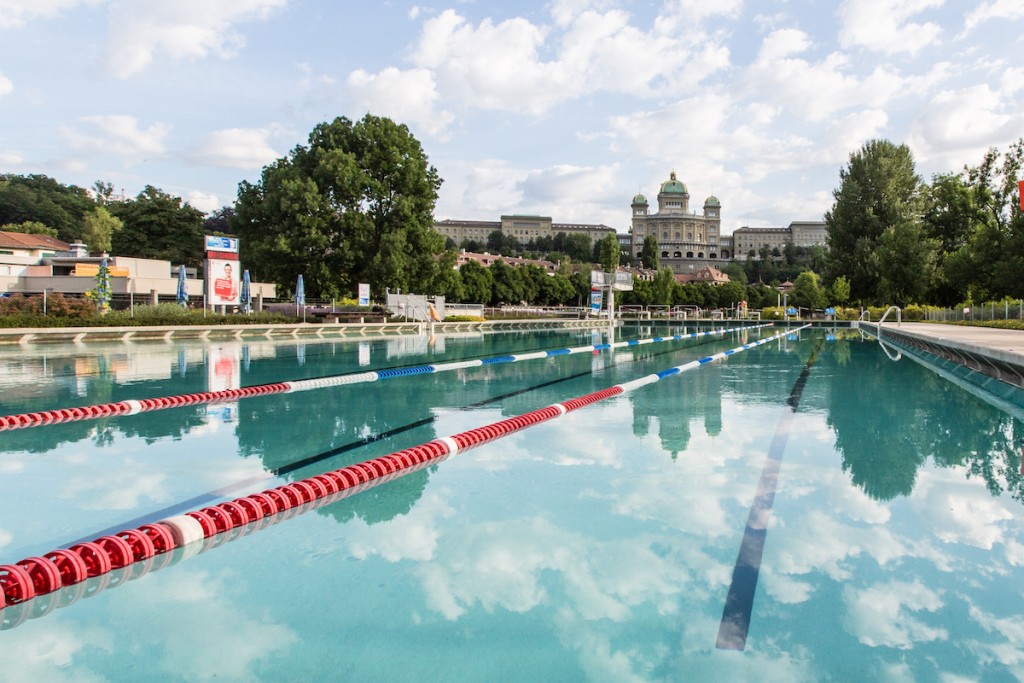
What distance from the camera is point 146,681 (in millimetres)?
2600

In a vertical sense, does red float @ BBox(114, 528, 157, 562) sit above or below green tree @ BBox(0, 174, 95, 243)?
below

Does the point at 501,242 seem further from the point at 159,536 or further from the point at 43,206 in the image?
the point at 159,536

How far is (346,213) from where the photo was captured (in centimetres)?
3469

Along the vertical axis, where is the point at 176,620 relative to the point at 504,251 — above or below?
below

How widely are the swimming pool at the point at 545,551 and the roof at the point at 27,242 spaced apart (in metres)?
64.1

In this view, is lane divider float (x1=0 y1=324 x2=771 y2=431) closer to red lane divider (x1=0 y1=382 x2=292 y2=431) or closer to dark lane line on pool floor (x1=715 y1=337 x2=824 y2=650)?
red lane divider (x1=0 y1=382 x2=292 y2=431)

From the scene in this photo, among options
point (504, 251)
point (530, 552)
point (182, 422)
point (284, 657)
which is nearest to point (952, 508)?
point (530, 552)

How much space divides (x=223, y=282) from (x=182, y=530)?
82.1ft

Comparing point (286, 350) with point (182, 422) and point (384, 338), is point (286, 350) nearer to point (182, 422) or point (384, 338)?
point (384, 338)

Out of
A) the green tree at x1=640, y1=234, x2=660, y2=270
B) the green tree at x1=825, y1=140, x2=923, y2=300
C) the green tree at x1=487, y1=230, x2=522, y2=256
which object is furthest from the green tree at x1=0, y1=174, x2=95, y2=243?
the green tree at x1=640, y1=234, x2=660, y2=270

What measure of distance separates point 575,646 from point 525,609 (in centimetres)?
39

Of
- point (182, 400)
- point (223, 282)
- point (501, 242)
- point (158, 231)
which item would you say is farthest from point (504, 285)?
point (501, 242)

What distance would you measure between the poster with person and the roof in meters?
44.5

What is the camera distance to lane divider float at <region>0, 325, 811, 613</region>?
11.2 feet
